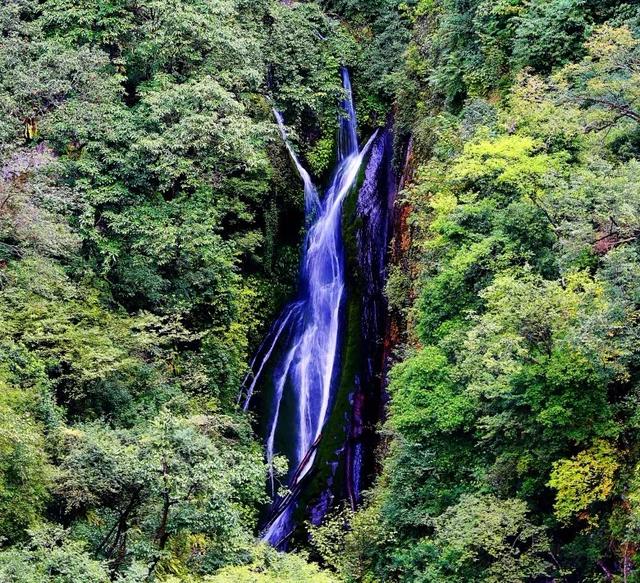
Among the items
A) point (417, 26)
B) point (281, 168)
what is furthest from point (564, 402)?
point (417, 26)

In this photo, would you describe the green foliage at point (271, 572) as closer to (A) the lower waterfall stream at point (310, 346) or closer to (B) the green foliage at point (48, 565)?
(B) the green foliage at point (48, 565)

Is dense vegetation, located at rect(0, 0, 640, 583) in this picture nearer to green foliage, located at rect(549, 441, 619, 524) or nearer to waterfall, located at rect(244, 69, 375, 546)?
green foliage, located at rect(549, 441, 619, 524)

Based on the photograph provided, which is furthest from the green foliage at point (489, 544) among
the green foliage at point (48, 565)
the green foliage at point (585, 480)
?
the green foliage at point (48, 565)

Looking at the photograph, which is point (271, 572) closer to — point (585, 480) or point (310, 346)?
point (585, 480)

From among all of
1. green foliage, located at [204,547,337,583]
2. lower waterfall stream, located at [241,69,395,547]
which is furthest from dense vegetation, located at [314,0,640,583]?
lower waterfall stream, located at [241,69,395,547]

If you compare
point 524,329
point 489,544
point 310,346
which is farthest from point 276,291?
point 489,544

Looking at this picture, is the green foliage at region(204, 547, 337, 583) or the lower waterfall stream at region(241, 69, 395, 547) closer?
the green foliage at region(204, 547, 337, 583)
